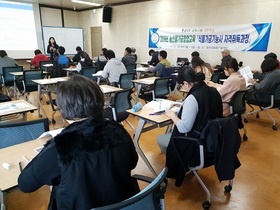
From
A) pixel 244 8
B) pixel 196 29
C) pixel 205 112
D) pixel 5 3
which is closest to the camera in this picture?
pixel 205 112

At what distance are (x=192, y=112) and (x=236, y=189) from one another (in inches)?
41.1

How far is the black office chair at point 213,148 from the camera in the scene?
1.61 metres

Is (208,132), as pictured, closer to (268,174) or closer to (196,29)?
(268,174)

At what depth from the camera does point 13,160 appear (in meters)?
1.31

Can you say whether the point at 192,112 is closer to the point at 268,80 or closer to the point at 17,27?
the point at 268,80

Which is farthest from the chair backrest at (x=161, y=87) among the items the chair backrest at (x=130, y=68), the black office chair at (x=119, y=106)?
the chair backrest at (x=130, y=68)

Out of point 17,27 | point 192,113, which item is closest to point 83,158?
point 192,113

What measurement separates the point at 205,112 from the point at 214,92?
0.68 ft

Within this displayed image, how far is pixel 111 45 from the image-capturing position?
33.0 ft

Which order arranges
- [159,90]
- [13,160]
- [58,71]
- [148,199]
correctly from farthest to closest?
[58,71], [159,90], [13,160], [148,199]

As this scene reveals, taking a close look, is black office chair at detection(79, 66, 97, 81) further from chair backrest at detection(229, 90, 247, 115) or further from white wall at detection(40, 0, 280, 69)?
white wall at detection(40, 0, 280, 69)

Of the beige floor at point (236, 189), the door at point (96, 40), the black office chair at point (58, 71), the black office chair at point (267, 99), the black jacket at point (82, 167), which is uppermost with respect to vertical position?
the door at point (96, 40)

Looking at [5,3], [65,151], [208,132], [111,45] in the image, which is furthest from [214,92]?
[5,3]

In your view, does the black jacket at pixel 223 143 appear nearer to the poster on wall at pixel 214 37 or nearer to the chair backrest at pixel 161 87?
the chair backrest at pixel 161 87
